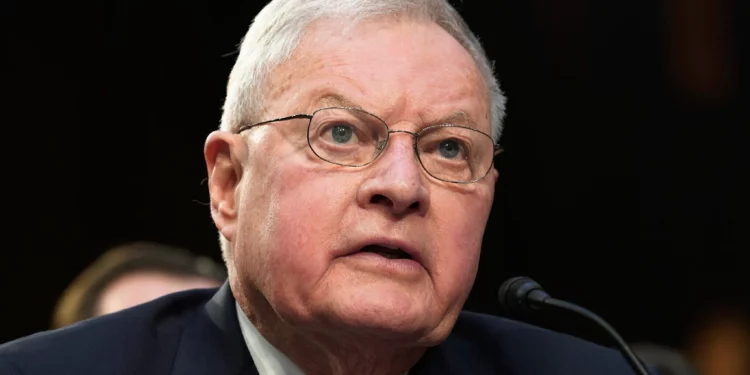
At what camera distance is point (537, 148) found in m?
3.34

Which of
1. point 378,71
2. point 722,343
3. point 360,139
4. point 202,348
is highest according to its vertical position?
point 378,71

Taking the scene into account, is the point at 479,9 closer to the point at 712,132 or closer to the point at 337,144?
the point at 712,132

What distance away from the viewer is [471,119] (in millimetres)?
1739

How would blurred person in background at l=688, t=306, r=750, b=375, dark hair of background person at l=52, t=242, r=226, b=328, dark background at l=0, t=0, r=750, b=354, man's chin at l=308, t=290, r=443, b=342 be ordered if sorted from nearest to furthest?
man's chin at l=308, t=290, r=443, b=342 → dark hair of background person at l=52, t=242, r=226, b=328 → dark background at l=0, t=0, r=750, b=354 → blurred person in background at l=688, t=306, r=750, b=375

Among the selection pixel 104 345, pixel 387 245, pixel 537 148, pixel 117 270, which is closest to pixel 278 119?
pixel 387 245

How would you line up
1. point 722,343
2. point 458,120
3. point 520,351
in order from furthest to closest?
point 722,343
point 520,351
point 458,120

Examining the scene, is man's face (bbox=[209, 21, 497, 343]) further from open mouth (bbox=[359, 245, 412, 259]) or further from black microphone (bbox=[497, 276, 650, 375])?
black microphone (bbox=[497, 276, 650, 375])

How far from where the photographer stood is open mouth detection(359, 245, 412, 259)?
60.8 inches

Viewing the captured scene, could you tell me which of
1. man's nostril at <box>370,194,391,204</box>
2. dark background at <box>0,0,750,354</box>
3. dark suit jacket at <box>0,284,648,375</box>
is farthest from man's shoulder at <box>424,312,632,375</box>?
dark background at <box>0,0,750,354</box>

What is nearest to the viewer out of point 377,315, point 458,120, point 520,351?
point 377,315

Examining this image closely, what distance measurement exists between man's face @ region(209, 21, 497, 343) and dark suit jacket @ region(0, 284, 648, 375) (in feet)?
0.47

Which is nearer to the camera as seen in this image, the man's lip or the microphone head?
the man's lip

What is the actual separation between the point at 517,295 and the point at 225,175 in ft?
2.12

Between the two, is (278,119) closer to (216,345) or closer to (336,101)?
(336,101)
